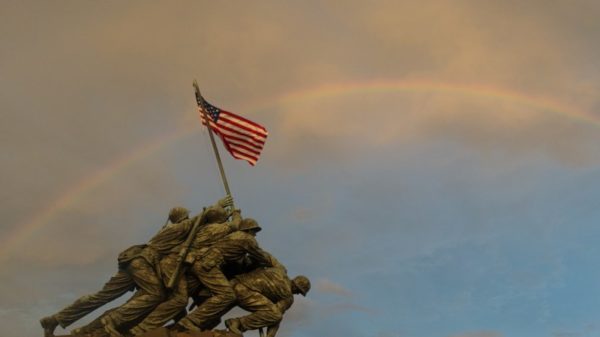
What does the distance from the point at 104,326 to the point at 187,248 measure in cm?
285

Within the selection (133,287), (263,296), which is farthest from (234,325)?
(133,287)

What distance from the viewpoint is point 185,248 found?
18.8 m

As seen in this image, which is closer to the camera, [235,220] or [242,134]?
[235,220]

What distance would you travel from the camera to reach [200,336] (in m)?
17.4

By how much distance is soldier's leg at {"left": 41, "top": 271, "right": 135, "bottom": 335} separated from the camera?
18.2 meters

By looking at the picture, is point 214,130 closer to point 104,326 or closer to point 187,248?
point 187,248

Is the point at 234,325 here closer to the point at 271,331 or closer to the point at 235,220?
the point at 271,331

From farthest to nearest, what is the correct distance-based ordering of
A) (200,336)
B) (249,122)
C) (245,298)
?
(249,122), (245,298), (200,336)

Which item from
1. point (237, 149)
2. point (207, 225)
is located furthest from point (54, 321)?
point (237, 149)

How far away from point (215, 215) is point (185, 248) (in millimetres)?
1462

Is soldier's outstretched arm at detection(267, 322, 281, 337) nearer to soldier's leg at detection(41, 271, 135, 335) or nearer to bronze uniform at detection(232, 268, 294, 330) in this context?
bronze uniform at detection(232, 268, 294, 330)

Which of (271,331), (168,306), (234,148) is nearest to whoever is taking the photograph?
(168,306)

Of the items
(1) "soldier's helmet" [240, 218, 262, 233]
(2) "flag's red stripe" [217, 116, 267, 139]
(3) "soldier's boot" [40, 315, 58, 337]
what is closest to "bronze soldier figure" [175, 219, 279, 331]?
(1) "soldier's helmet" [240, 218, 262, 233]

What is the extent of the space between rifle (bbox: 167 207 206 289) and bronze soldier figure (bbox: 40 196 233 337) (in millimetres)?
168
